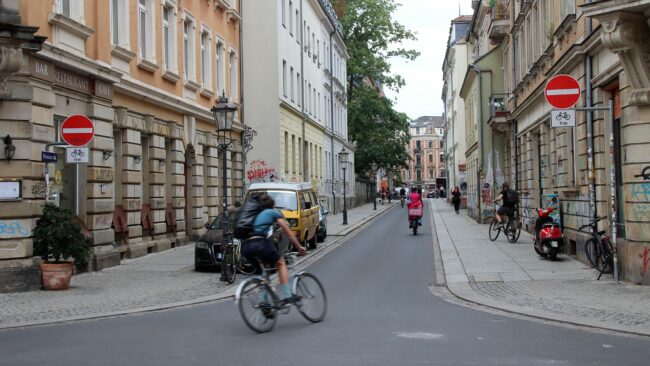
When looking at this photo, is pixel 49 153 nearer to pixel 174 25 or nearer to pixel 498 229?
pixel 174 25

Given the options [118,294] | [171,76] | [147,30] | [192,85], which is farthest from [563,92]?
[192,85]

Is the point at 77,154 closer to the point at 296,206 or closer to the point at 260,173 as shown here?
the point at 296,206

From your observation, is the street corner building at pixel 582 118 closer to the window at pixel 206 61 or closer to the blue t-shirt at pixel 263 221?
the blue t-shirt at pixel 263 221

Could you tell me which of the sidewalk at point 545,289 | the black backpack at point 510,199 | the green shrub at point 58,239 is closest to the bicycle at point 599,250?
the sidewalk at point 545,289

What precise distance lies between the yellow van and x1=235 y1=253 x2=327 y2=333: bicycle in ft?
36.2

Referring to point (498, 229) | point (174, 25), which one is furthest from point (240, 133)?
point (498, 229)

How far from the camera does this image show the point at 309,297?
9.81 meters

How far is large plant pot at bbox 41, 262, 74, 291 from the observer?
1390 centimetres

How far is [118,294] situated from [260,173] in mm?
22262

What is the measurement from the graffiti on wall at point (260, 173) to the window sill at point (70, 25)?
1804 centimetres

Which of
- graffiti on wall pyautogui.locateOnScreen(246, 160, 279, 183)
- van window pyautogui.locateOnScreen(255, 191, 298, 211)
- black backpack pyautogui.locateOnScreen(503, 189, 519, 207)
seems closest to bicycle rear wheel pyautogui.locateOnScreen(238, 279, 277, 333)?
van window pyautogui.locateOnScreen(255, 191, 298, 211)

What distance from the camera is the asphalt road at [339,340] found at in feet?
24.9

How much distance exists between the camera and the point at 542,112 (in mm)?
21922

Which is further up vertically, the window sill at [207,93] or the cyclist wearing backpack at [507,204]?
the window sill at [207,93]
